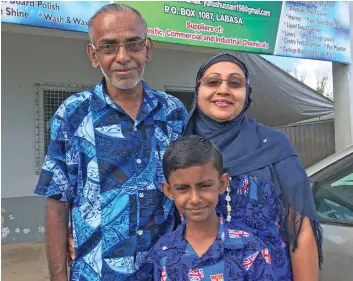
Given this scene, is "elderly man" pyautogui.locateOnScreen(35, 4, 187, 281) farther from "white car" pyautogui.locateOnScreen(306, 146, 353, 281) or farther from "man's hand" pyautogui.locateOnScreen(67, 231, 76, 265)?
"white car" pyautogui.locateOnScreen(306, 146, 353, 281)

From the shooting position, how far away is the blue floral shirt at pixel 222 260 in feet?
4.72

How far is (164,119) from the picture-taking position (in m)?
1.72

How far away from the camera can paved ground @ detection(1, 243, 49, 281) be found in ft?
15.7

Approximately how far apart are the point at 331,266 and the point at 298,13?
477cm

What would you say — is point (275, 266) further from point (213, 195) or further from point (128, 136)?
point (128, 136)

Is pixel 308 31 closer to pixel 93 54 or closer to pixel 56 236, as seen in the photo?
pixel 93 54

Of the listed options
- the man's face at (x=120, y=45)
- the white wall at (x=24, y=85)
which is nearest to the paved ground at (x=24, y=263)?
the white wall at (x=24, y=85)

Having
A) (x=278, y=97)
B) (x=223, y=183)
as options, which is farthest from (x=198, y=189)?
(x=278, y=97)

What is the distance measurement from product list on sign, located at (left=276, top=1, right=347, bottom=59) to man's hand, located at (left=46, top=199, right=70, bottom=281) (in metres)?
5.16

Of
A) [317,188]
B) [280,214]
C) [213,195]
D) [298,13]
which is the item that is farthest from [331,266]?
[298,13]

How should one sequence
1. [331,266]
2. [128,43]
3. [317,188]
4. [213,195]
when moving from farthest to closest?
[317,188] → [331,266] → [128,43] → [213,195]

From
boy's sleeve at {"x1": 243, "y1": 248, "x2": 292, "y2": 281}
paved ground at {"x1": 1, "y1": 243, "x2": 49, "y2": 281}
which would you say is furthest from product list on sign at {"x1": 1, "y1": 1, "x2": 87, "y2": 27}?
boy's sleeve at {"x1": 243, "y1": 248, "x2": 292, "y2": 281}

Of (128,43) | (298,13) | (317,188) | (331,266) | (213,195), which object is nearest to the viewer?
(213,195)

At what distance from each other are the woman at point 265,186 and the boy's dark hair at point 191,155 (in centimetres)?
9
